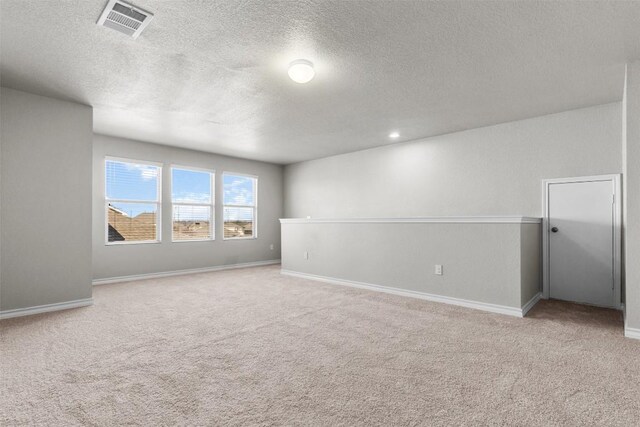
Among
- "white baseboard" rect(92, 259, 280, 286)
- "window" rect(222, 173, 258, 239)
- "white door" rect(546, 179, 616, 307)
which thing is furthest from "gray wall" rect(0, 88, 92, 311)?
"white door" rect(546, 179, 616, 307)

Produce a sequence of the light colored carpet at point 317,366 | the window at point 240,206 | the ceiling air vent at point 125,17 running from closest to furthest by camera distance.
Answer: the light colored carpet at point 317,366 < the ceiling air vent at point 125,17 < the window at point 240,206

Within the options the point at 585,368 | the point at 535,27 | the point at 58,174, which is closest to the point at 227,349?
the point at 585,368

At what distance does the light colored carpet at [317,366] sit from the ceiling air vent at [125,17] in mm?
2571

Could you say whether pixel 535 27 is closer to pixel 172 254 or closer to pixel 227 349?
pixel 227 349

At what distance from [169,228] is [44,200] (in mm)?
2555

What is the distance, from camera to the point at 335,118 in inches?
189

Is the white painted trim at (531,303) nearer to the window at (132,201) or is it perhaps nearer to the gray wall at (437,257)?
the gray wall at (437,257)

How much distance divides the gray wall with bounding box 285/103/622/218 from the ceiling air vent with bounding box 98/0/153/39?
4685 millimetres

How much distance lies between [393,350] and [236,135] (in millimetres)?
4391

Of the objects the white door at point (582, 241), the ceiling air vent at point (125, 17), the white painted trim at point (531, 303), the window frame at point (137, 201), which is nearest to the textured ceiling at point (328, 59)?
the ceiling air vent at point (125, 17)

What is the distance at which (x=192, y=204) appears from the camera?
6.72 meters

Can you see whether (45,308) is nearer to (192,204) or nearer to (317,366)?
(192,204)

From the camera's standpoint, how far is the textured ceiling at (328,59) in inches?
91.7

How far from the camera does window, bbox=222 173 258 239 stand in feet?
24.1
